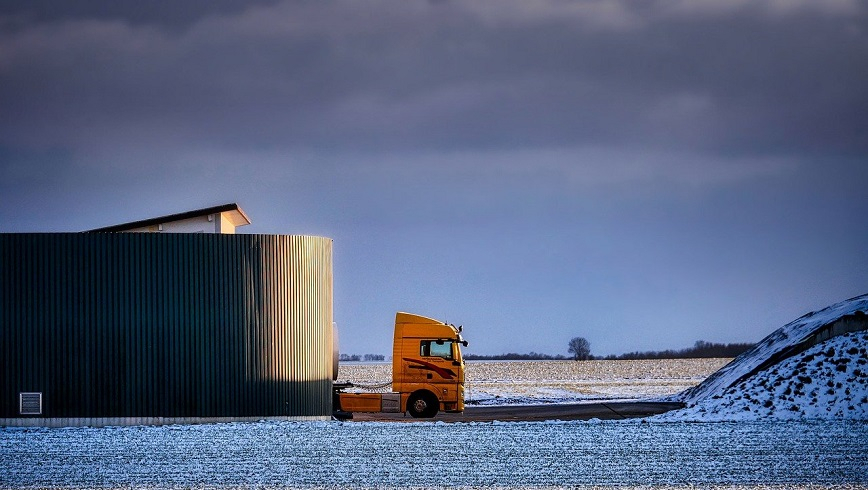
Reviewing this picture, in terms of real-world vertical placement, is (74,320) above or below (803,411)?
above

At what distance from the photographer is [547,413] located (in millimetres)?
35188

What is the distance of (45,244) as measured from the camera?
29547 mm

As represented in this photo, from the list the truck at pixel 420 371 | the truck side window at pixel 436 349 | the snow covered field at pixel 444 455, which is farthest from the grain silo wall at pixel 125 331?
the truck side window at pixel 436 349

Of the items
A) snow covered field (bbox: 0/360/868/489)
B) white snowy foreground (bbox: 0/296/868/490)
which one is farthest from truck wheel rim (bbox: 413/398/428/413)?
snow covered field (bbox: 0/360/868/489)

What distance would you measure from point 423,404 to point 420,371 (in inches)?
40.1

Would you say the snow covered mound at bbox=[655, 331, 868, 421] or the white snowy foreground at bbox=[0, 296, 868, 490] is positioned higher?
the snow covered mound at bbox=[655, 331, 868, 421]

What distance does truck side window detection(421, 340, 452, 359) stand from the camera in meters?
32.1

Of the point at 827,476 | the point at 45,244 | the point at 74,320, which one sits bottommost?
the point at 827,476

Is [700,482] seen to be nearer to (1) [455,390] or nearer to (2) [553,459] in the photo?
(2) [553,459]

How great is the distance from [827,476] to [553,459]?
524cm

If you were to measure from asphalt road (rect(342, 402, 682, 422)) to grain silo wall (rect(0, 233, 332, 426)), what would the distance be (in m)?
5.31

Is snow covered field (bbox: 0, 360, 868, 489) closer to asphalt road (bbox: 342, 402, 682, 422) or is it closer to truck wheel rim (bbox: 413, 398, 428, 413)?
truck wheel rim (bbox: 413, 398, 428, 413)

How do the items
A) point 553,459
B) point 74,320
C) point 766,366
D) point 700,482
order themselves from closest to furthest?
point 700,482
point 553,459
point 74,320
point 766,366

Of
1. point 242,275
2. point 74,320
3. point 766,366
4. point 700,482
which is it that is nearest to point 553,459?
point 700,482
